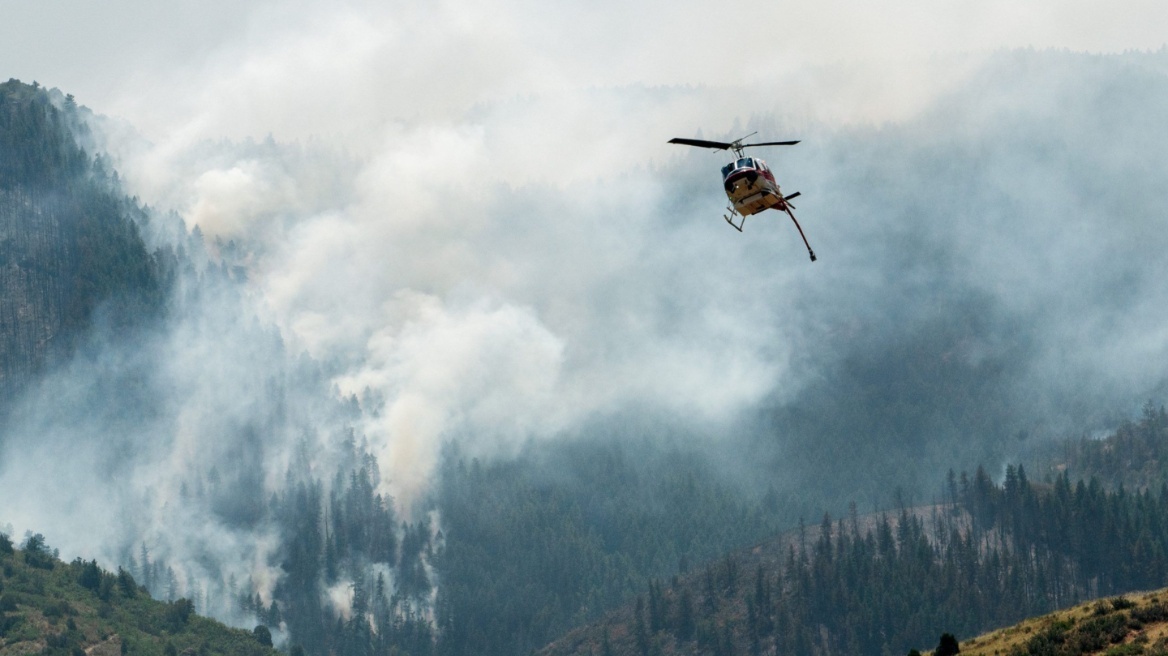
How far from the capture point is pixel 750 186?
406ft

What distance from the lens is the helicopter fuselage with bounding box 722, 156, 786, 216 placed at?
405 feet

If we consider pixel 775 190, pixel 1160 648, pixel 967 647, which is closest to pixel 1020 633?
pixel 967 647

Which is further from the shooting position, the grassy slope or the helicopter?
the helicopter

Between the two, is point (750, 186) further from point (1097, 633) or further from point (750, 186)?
point (1097, 633)

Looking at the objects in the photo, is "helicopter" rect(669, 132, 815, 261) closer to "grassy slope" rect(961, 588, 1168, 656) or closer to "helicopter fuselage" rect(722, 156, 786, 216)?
"helicopter fuselage" rect(722, 156, 786, 216)

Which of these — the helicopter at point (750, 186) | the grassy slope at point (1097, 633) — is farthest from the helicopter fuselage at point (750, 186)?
the grassy slope at point (1097, 633)

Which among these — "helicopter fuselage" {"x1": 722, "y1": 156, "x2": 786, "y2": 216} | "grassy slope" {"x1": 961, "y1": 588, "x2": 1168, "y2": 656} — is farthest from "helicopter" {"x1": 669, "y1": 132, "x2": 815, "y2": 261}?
"grassy slope" {"x1": 961, "y1": 588, "x2": 1168, "y2": 656}

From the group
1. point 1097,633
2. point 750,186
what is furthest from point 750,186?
point 1097,633

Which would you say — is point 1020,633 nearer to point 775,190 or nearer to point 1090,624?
point 1090,624

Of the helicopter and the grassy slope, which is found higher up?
the helicopter

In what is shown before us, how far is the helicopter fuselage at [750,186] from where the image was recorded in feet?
405

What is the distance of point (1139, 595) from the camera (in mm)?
129500

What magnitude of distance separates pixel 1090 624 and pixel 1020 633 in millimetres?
7957

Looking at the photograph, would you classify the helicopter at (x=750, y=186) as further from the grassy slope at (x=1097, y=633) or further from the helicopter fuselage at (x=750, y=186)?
the grassy slope at (x=1097, y=633)
